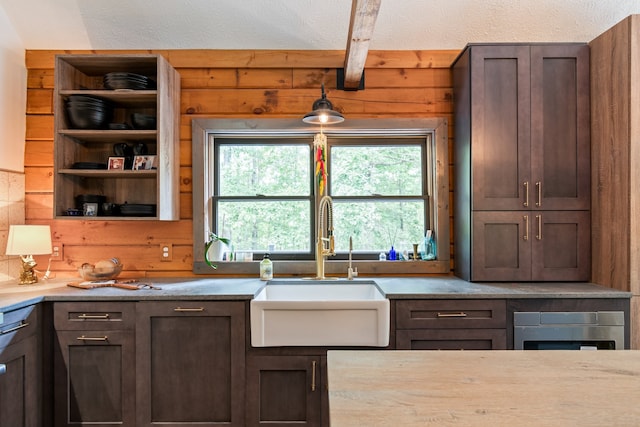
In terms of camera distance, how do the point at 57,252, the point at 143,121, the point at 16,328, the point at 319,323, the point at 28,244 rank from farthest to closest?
the point at 57,252 < the point at 143,121 < the point at 28,244 < the point at 319,323 < the point at 16,328

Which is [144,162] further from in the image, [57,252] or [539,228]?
[539,228]

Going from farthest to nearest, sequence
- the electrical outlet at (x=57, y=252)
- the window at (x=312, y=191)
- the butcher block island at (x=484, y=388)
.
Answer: the window at (x=312, y=191) < the electrical outlet at (x=57, y=252) < the butcher block island at (x=484, y=388)

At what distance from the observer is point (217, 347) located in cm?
220

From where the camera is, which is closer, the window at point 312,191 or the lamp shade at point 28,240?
the lamp shade at point 28,240

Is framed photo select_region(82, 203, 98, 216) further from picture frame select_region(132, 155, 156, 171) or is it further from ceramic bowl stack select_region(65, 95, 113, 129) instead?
ceramic bowl stack select_region(65, 95, 113, 129)

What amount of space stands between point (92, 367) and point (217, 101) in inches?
74.6

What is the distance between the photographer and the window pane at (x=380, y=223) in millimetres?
2996

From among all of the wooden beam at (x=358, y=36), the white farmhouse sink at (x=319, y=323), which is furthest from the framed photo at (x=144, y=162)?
the wooden beam at (x=358, y=36)

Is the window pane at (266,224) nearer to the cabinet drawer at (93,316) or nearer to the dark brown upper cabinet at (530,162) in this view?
the cabinet drawer at (93,316)

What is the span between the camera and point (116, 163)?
8.89ft

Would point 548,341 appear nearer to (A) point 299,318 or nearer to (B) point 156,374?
(A) point 299,318

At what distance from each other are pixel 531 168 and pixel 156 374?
8.40 feet

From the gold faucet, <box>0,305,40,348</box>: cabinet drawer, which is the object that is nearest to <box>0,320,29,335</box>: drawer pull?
<box>0,305,40,348</box>: cabinet drawer

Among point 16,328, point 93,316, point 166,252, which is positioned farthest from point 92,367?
point 166,252
